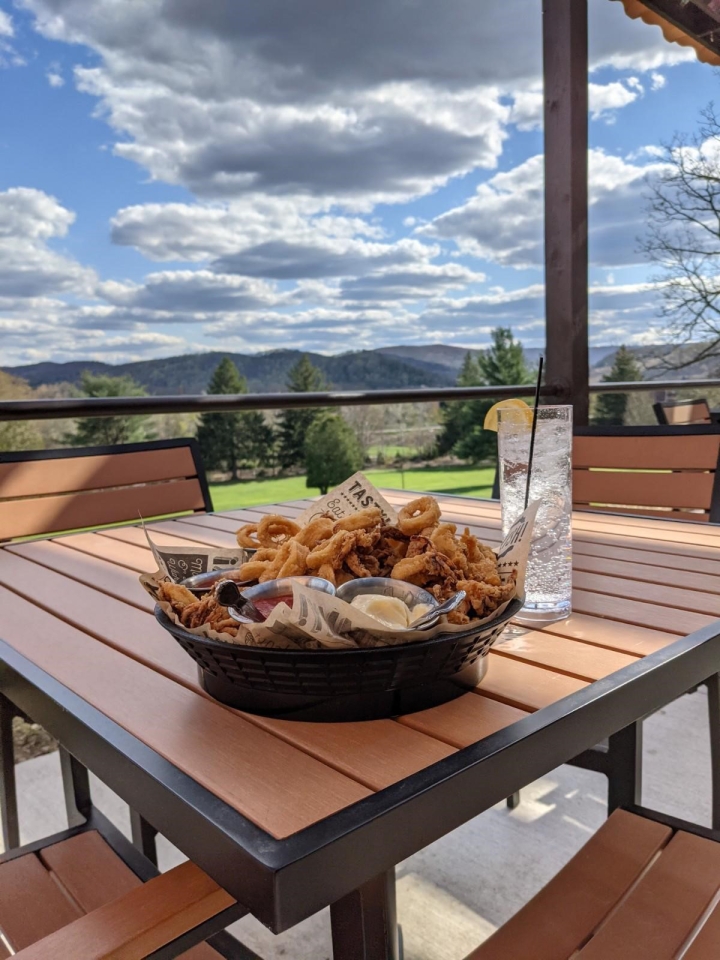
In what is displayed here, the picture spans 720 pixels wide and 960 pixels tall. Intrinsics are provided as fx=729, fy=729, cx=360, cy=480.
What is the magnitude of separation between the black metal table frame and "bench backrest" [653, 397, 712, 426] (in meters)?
3.50

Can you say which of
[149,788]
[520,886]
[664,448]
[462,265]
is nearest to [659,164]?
[664,448]

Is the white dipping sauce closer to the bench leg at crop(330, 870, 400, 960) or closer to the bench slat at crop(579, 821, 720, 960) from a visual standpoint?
the bench leg at crop(330, 870, 400, 960)

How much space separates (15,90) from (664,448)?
103 feet

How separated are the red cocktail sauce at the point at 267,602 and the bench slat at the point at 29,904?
506mm

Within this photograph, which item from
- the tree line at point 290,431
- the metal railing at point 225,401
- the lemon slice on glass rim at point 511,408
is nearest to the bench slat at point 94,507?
the metal railing at point 225,401

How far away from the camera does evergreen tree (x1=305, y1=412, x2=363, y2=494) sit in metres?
10.6

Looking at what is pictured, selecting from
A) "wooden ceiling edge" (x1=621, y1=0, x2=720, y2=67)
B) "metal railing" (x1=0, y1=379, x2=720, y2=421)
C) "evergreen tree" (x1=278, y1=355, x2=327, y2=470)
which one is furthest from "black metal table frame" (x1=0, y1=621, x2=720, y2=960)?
"evergreen tree" (x1=278, y1=355, x2=327, y2=470)

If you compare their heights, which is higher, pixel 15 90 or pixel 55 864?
pixel 15 90

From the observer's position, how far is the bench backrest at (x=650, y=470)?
72.0 inches

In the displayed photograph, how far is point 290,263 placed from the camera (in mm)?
32906

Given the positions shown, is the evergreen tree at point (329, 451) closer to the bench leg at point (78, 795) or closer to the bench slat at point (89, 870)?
the bench leg at point (78, 795)

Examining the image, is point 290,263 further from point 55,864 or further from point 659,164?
point 55,864

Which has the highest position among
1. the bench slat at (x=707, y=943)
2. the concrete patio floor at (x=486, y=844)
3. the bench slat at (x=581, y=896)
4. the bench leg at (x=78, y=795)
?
the bench slat at (x=707, y=943)

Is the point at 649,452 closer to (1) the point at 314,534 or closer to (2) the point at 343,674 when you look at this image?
(1) the point at 314,534
